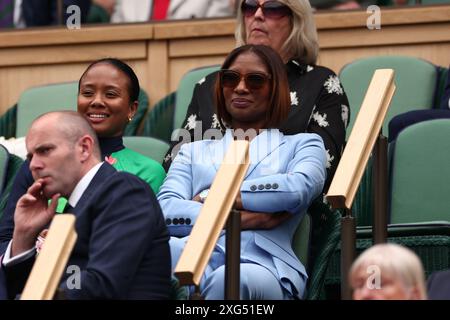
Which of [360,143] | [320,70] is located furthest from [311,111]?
[360,143]

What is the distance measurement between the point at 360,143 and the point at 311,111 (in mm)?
1320

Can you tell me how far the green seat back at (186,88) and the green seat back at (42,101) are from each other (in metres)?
0.64

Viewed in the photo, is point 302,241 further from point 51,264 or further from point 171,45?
point 171,45

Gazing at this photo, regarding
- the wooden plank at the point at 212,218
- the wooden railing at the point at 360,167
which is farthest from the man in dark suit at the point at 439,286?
the wooden plank at the point at 212,218

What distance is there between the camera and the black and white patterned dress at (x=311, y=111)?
267 inches

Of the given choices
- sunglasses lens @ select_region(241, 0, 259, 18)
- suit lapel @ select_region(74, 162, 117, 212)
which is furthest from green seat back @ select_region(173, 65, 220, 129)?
suit lapel @ select_region(74, 162, 117, 212)

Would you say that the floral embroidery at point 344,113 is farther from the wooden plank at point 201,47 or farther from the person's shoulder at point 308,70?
the wooden plank at point 201,47

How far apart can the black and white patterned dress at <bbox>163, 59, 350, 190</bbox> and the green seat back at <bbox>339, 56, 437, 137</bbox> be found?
98 cm

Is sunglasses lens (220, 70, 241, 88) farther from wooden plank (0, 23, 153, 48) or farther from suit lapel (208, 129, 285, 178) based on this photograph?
wooden plank (0, 23, 153, 48)

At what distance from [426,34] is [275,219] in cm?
274

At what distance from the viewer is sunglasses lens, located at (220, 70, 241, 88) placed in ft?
21.3

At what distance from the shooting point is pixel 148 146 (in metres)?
7.54

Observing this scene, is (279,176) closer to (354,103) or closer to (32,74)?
(354,103)
